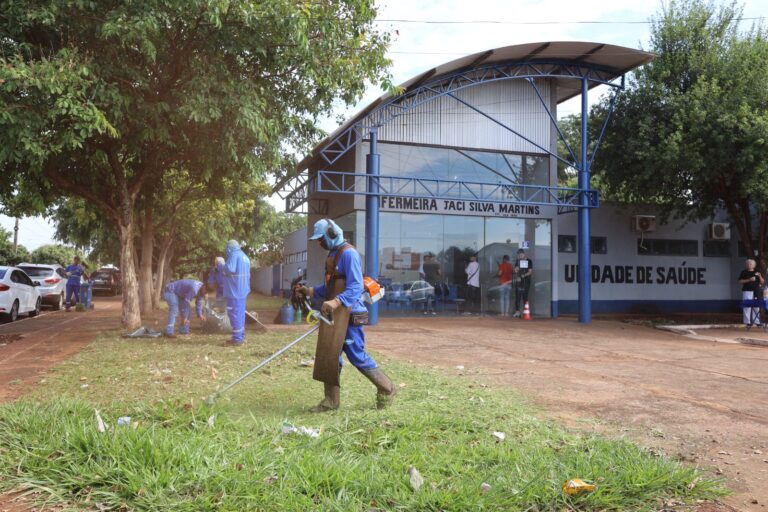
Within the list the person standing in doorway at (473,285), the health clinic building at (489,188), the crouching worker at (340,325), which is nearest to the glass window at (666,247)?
the health clinic building at (489,188)

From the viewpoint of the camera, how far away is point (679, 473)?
146 inches

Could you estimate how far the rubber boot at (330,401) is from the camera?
5.38 metres

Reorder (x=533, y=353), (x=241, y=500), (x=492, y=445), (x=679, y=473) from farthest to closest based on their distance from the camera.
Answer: (x=533, y=353)
(x=492, y=445)
(x=679, y=473)
(x=241, y=500)

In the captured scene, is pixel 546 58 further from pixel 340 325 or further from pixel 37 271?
pixel 37 271

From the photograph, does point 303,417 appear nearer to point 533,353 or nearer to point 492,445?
point 492,445

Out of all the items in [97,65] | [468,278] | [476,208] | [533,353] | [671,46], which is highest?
[671,46]

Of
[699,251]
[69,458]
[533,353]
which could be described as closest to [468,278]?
[533,353]

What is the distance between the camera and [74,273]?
1920 centimetres

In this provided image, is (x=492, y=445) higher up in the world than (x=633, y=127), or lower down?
lower down

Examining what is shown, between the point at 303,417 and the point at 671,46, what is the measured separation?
16419 mm

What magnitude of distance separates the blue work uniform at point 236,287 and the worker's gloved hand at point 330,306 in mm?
5088

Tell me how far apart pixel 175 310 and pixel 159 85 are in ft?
13.6

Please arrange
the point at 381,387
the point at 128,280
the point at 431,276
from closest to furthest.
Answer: the point at 381,387 → the point at 128,280 → the point at 431,276

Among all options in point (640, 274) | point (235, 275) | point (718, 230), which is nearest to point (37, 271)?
point (235, 275)
